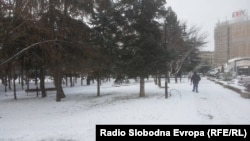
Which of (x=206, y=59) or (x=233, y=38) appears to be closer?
(x=233, y=38)

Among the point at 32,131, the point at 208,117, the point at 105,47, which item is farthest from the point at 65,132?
the point at 105,47

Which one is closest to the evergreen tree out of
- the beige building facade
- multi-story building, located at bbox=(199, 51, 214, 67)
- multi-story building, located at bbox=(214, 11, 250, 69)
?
multi-story building, located at bbox=(214, 11, 250, 69)

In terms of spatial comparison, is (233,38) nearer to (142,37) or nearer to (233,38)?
(233,38)

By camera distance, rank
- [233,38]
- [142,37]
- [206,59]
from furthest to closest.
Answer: [206,59]
[233,38]
[142,37]

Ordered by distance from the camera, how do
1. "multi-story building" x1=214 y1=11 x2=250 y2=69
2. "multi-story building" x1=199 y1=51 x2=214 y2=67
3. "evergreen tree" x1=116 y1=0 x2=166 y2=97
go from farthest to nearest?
"multi-story building" x1=199 y1=51 x2=214 y2=67 → "multi-story building" x1=214 y1=11 x2=250 y2=69 → "evergreen tree" x1=116 y1=0 x2=166 y2=97

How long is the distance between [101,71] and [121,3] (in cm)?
712

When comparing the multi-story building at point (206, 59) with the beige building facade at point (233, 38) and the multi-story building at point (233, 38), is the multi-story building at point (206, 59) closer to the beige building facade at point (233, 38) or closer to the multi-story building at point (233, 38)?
the beige building facade at point (233, 38)

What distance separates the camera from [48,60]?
26422 millimetres

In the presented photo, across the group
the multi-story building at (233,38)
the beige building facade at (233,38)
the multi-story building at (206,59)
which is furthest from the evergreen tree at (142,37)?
the multi-story building at (206,59)

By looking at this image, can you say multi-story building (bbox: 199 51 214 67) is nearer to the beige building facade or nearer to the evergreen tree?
the beige building facade

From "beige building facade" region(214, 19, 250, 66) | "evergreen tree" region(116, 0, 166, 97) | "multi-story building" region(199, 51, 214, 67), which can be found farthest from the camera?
"multi-story building" region(199, 51, 214, 67)

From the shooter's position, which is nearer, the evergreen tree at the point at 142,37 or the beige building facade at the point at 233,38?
the evergreen tree at the point at 142,37

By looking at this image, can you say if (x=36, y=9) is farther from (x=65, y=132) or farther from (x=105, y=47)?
(x=65, y=132)

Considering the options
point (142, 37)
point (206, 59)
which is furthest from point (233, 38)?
point (206, 59)
